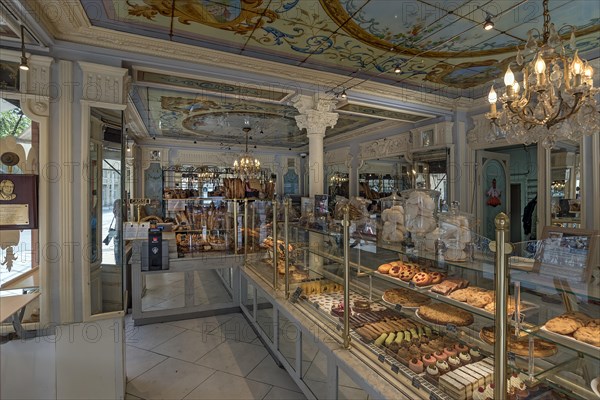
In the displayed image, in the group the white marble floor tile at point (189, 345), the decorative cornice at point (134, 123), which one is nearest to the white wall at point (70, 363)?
the white marble floor tile at point (189, 345)

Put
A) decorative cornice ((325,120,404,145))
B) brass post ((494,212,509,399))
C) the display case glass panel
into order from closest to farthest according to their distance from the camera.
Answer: brass post ((494,212,509,399))
the display case glass panel
decorative cornice ((325,120,404,145))

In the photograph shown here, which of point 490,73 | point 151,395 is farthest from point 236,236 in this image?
point 490,73

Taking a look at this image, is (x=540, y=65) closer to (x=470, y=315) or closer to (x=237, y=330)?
(x=470, y=315)

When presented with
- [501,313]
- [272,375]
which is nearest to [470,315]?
[501,313]

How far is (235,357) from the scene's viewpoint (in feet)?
11.3

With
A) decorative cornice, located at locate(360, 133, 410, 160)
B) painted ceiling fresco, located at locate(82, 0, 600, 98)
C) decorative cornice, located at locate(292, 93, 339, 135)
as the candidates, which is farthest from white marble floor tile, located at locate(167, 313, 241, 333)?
decorative cornice, located at locate(360, 133, 410, 160)

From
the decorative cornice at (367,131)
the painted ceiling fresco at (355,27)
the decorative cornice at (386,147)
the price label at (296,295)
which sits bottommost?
the price label at (296,295)

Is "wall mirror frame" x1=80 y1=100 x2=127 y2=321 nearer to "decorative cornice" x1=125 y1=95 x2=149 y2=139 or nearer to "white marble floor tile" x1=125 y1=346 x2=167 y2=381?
"white marble floor tile" x1=125 y1=346 x2=167 y2=381

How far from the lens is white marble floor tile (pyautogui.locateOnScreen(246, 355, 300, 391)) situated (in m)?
2.94

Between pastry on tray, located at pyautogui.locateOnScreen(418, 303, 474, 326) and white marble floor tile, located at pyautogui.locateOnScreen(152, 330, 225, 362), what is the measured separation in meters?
2.62

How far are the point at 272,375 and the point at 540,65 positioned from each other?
3.57m

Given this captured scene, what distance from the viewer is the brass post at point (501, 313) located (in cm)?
111

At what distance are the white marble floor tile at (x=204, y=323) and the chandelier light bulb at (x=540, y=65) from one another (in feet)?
14.6

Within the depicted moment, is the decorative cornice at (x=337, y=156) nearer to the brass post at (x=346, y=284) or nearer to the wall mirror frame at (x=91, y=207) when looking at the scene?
the wall mirror frame at (x=91, y=207)
